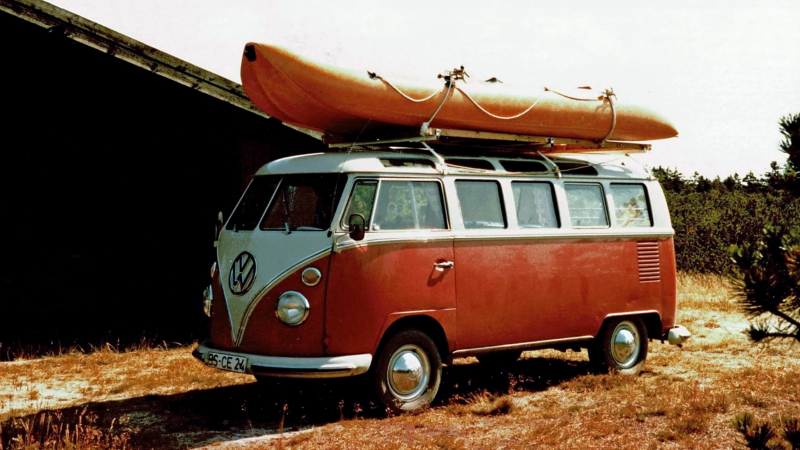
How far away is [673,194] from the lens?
2247 centimetres

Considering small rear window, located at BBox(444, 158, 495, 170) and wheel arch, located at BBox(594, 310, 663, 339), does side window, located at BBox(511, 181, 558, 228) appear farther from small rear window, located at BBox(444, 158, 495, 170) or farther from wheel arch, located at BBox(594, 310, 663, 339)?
wheel arch, located at BBox(594, 310, 663, 339)

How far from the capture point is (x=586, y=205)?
1013 cm

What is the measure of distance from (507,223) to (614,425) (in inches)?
Result: 92.5

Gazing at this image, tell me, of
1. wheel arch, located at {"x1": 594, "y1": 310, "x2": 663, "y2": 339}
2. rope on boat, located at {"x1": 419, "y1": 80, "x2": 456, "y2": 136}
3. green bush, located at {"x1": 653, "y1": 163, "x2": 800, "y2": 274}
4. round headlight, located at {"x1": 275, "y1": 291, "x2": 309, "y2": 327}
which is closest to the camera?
round headlight, located at {"x1": 275, "y1": 291, "x2": 309, "y2": 327}

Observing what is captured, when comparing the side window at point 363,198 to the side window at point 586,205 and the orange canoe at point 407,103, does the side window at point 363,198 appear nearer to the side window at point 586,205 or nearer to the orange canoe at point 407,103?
the orange canoe at point 407,103

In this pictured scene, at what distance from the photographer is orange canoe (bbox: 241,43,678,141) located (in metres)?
8.38

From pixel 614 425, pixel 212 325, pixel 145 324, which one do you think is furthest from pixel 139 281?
pixel 614 425

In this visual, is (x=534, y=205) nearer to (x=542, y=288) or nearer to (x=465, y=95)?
(x=542, y=288)

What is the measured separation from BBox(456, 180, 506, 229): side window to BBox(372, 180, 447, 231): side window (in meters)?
0.30

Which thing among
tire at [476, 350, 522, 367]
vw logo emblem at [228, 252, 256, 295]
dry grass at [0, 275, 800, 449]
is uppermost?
vw logo emblem at [228, 252, 256, 295]

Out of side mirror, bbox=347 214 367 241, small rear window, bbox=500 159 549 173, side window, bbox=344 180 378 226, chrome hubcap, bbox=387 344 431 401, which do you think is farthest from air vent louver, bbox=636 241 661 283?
side mirror, bbox=347 214 367 241

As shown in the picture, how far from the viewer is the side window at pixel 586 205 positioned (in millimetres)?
9961

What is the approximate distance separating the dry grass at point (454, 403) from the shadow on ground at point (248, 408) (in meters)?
0.02

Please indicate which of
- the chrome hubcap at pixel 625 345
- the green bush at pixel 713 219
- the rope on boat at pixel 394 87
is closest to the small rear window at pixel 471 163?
the rope on boat at pixel 394 87
